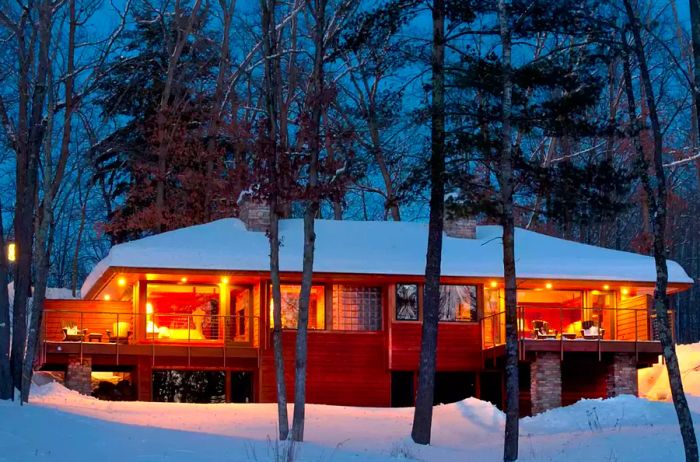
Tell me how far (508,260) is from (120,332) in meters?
11.7

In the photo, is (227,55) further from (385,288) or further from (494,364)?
(494,364)

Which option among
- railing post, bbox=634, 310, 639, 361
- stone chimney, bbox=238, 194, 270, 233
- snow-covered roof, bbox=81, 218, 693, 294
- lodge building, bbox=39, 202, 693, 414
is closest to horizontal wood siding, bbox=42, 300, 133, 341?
lodge building, bbox=39, 202, 693, 414

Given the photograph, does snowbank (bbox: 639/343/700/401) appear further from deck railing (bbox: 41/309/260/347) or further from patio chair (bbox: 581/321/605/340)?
deck railing (bbox: 41/309/260/347)

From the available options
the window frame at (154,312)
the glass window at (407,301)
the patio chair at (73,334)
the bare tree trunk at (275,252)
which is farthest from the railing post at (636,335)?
the patio chair at (73,334)

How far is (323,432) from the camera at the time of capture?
1988cm

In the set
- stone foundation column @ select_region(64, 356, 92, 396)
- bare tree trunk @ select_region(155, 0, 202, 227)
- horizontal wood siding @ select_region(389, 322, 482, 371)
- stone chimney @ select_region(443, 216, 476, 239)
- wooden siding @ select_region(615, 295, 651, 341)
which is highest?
bare tree trunk @ select_region(155, 0, 202, 227)

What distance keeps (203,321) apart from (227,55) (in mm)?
12320

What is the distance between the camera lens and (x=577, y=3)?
59.0ft

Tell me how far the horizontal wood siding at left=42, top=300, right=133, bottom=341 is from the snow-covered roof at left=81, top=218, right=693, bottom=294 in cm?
54

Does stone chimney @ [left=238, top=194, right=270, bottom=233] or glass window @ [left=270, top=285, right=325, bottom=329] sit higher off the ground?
stone chimney @ [left=238, top=194, right=270, bottom=233]

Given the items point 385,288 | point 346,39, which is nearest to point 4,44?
point 346,39

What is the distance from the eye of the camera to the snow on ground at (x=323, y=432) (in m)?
13.8

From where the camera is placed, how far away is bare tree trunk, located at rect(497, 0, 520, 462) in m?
17.9

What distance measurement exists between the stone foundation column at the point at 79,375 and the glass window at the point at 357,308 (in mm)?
5831
